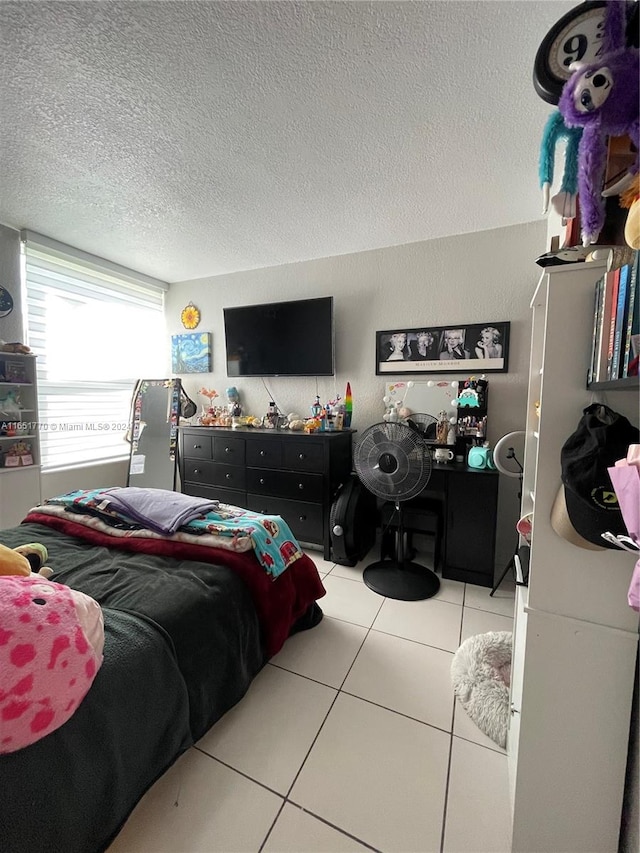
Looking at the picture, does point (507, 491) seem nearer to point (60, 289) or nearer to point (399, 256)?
point (399, 256)

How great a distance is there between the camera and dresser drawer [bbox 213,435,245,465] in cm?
274

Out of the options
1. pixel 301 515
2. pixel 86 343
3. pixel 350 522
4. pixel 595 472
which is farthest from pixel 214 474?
pixel 595 472

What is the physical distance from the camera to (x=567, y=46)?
703mm

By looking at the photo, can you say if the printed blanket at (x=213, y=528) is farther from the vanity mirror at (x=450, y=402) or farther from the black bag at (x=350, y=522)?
the vanity mirror at (x=450, y=402)

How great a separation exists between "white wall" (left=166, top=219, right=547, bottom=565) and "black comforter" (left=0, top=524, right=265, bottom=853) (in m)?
1.87

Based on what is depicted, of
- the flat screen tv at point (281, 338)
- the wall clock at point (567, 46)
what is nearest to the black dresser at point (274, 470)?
the flat screen tv at point (281, 338)

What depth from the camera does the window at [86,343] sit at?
2652 mm

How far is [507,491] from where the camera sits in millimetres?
2355

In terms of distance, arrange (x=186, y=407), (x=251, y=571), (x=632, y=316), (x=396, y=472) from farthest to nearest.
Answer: (x=186, y=407), (x=396, y=472), (x=251, y=571), (x=632, y=316)

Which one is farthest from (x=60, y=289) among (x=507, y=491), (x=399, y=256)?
(x=507, y=491)

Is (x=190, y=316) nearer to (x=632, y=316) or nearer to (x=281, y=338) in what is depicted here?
(x=281, y=338)

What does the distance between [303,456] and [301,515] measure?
452 millimetres

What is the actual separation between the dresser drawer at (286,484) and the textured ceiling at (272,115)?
5.80 ft

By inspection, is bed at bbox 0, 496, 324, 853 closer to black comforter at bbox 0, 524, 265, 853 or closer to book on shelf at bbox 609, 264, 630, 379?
black comforter at bbox 0, 524, 265, 853
